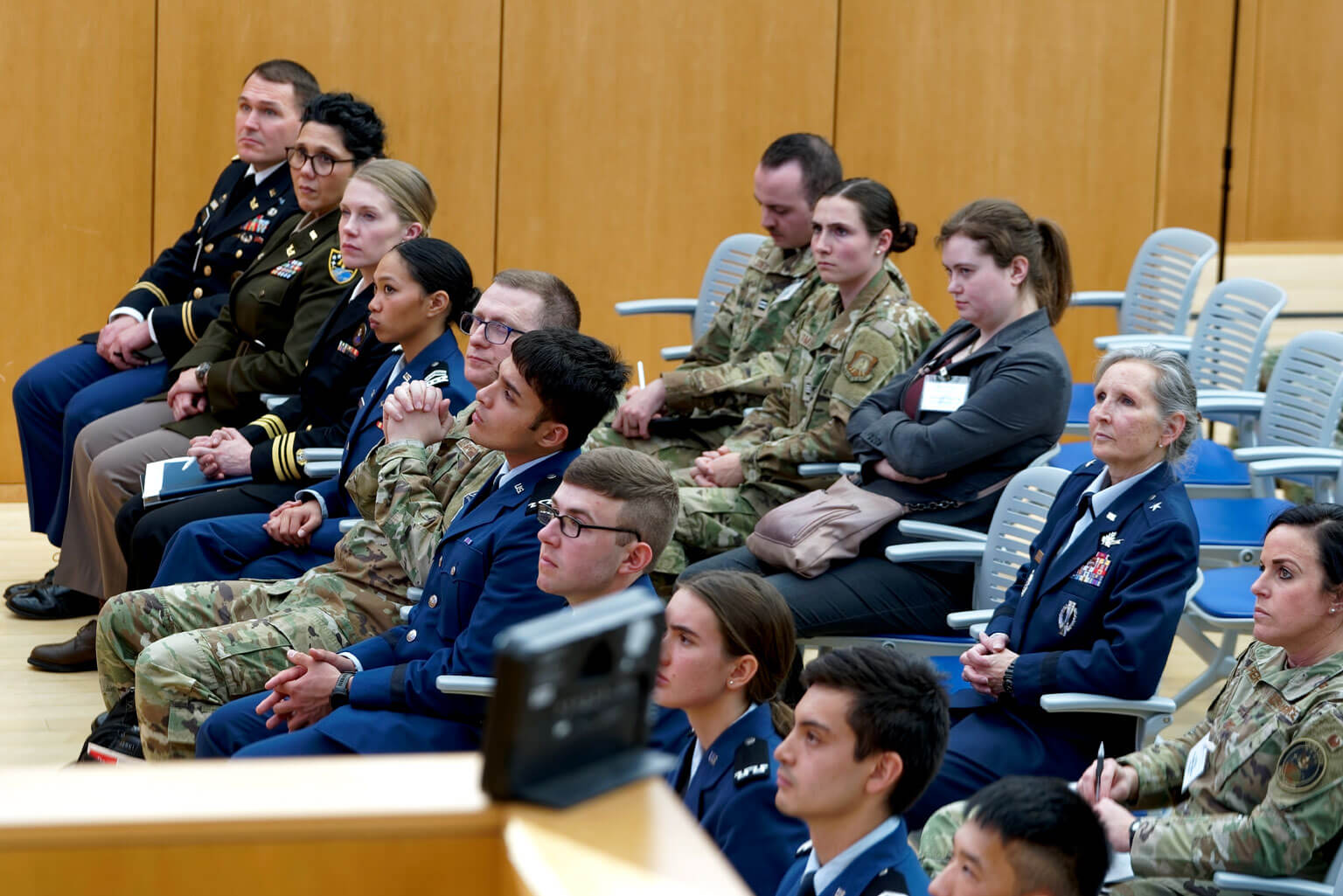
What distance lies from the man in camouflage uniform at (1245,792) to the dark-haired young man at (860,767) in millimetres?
418

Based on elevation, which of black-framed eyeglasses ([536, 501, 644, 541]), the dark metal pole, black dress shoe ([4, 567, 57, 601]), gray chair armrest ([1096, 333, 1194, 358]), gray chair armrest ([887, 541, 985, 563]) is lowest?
black dress shoe ([4, 567, 57, 601])

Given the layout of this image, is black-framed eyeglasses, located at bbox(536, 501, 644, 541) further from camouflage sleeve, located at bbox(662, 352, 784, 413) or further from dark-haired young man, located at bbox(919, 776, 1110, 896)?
camouflage sleeve, located at bbox(662, 352, 784, 413)

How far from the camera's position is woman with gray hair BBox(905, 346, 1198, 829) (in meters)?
2.52

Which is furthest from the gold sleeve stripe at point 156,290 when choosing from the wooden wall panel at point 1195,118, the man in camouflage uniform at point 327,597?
the wooden wall panel at point 1195,118

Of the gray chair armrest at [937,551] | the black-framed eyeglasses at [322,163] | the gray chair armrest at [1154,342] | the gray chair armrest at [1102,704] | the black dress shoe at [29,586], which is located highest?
the black-framed eyeglasses at [322,163]

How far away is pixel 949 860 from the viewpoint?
7.55 feet

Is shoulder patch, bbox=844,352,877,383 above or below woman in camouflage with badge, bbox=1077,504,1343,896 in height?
above

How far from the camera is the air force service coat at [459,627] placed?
251 cm

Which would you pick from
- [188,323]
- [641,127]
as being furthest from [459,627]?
[641,127]

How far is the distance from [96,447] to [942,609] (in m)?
2.30

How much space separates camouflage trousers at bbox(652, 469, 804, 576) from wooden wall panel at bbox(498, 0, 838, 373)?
2.51 metres

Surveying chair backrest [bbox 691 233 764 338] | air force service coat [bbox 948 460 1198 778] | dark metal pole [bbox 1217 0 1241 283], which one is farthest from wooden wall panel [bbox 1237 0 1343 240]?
air force service coat [bbox 948 460 1198 778]

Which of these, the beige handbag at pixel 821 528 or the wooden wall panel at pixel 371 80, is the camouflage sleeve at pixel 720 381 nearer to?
the beige handbag at pixel 821 528

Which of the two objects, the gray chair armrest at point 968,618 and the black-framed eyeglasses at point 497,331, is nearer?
the gray chair armrest at point 968,618
